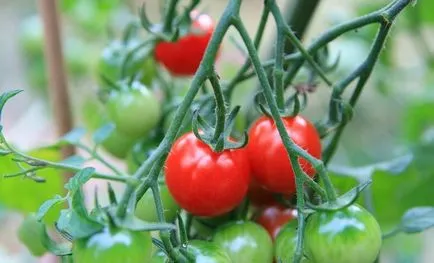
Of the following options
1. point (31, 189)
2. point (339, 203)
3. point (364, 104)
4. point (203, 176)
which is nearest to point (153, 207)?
point (203, 176)

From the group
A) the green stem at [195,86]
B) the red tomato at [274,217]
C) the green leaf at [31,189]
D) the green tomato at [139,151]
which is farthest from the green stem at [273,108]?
the green leaf at [31,189]

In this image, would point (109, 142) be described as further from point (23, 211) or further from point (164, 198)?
point (23, 211)

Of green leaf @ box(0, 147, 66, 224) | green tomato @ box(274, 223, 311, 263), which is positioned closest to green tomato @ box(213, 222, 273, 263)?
green tomato @ box(274, 223, 311, 263)

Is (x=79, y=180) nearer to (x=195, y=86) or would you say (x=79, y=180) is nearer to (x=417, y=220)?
(x=195, y=86)

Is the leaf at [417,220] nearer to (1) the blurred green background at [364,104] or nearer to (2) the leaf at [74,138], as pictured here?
(1) the blurred green background at [364,104]

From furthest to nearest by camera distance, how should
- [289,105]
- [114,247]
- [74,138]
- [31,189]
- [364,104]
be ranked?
[364,104] < [31,189] < [74,138] < [289,105] < [114,247]

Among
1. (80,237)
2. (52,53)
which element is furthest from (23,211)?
(80,237)
